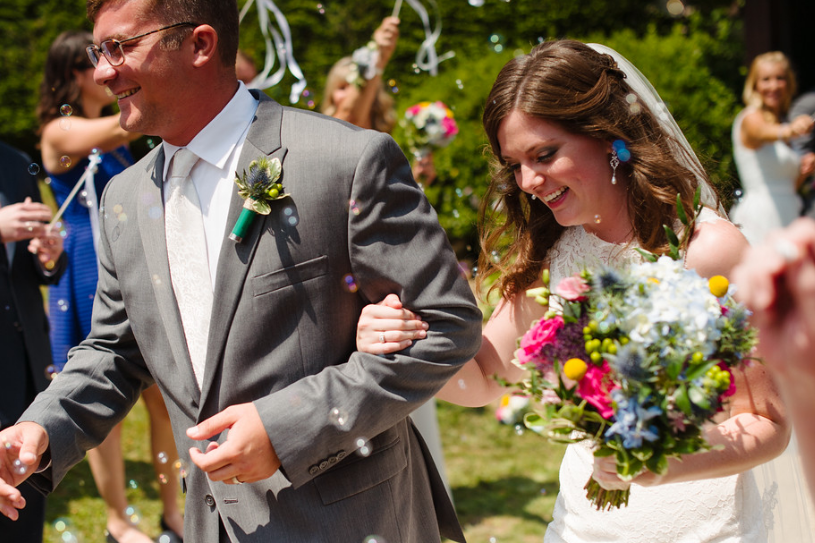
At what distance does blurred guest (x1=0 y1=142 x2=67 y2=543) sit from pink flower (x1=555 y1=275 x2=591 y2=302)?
2.23 metres

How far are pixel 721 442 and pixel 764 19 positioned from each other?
1001cm

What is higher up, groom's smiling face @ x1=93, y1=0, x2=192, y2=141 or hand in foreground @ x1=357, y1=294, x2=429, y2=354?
groom's smiling face @ x1=93, y1=0, x2=192, y2=141

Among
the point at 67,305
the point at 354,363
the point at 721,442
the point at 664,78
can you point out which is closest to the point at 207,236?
the point at 354,363

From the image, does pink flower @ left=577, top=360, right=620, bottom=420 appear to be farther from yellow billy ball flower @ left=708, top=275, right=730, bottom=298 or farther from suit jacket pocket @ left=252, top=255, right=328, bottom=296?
suit jacket pocket @ left=252, top=255, right=328, bottom=296

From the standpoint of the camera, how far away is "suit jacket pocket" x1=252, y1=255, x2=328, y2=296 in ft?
5.81

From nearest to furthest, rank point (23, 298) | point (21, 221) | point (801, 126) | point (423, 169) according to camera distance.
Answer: point (21, 221)
point (23, 298)
point (423, 169)
point (801, 126)

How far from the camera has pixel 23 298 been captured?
313cm

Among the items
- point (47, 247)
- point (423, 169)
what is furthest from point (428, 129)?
point (47, 247)

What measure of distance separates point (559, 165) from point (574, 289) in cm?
64

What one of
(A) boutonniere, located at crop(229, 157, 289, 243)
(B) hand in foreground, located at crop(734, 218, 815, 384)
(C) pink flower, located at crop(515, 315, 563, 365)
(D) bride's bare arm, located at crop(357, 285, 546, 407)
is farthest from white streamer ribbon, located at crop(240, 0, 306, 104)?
(B) hand in foreground, located at crop(734, 218, 815, 384)

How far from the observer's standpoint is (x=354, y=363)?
173 centimetres

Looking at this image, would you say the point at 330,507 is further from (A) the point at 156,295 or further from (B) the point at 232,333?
(A) the point at 156,295

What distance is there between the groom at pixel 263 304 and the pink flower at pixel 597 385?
34 cm

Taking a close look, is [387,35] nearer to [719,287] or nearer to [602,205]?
→ [602,205]
